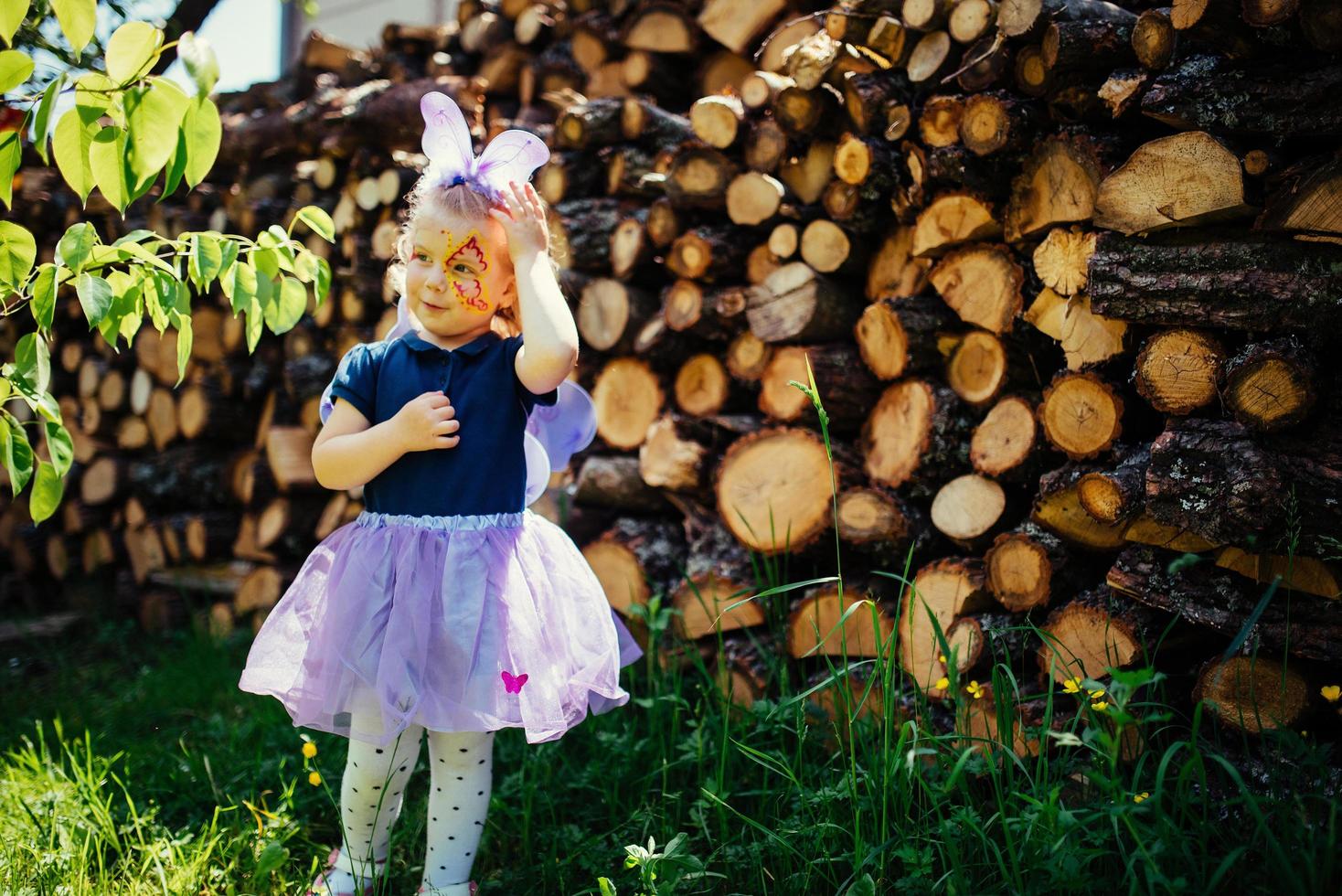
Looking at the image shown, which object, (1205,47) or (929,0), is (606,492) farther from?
(1205,47)

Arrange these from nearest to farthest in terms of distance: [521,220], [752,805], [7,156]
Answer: [7,156] → [521,220] → [752,805]

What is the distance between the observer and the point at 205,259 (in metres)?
1.42

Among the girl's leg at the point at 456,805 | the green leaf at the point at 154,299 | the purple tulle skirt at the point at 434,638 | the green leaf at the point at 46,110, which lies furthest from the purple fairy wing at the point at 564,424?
the green leaf at the point at 46,110

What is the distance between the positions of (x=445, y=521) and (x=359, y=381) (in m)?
0.28

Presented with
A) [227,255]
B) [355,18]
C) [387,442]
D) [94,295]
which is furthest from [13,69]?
[355,18]

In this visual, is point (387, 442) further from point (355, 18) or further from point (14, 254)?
Result: point (355, 18)

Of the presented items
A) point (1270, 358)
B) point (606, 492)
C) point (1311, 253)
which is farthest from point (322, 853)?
point (1311, 253)

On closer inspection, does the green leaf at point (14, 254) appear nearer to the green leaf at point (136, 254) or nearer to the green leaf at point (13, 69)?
the green leaf at point (136, 254)

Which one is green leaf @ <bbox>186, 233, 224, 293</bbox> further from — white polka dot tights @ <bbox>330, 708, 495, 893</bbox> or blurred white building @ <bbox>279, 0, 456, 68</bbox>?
blurred white building @ <bbox>279, 0, 456, 68</bbox>

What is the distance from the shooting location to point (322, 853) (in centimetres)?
185

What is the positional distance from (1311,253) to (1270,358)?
7.0 inches

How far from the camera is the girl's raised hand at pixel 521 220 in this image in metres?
1.60

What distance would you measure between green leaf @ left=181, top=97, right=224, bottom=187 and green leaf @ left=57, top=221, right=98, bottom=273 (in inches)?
12.7

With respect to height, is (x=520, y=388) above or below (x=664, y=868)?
above
